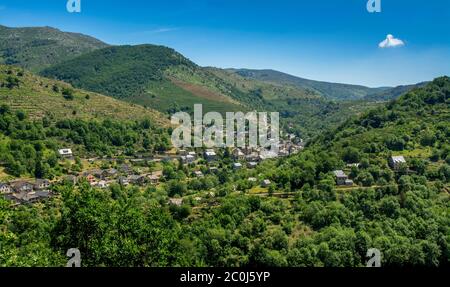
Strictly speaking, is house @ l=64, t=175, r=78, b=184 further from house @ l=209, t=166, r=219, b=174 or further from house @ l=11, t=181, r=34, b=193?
house @ l=209, t=166, r=219, b=174

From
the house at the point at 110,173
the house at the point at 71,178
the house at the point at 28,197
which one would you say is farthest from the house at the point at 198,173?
the house at the point at 28,197

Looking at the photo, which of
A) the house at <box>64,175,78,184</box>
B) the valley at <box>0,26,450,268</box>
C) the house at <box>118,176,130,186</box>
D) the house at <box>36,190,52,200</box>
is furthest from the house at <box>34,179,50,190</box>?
the house at <box>118,176,130,186</box>

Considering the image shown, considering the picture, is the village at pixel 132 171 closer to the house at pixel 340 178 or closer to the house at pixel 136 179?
the house at pixel 136 179

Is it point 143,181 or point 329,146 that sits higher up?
point 329,146

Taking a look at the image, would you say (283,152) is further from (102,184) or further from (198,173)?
(102,184)
